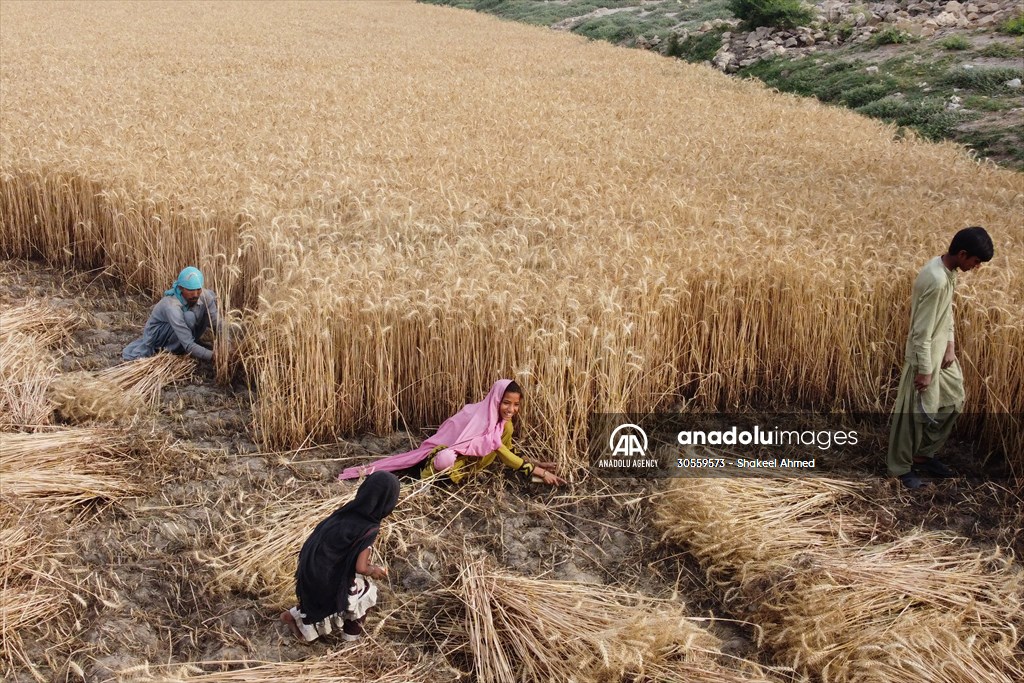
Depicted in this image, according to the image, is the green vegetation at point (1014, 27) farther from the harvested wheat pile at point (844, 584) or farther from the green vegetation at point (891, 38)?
the harvested wheat pile at point (844, 584)

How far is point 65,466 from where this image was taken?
4.41 meters

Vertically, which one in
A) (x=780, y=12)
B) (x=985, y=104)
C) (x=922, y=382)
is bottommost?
(x=922, y=382)

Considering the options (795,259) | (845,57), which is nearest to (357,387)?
(795,259)

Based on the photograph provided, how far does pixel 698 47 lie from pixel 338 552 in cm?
2101

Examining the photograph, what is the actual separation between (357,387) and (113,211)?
316cm

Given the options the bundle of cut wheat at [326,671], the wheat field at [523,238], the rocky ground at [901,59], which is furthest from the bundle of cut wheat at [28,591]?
the rocky ground at [901,59]

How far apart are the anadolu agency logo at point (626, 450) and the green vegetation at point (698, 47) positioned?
18.0 m

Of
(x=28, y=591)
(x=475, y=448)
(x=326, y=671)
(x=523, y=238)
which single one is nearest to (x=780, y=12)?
(x=523, y=238)

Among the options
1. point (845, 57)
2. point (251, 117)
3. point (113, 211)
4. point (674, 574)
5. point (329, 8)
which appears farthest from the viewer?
point (329, 8)

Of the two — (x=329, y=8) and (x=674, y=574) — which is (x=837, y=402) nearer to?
(x=674, y=574)

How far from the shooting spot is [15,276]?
7223 millimetres

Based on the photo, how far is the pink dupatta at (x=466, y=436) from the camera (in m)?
4.55

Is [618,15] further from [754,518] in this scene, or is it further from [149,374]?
[754,518]

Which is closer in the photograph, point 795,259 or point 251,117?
point 795,259
